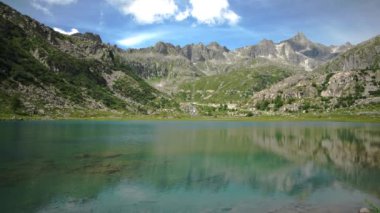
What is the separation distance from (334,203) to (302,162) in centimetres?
2468

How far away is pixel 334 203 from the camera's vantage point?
31031 mm

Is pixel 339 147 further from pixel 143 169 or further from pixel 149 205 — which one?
pixel 149 205

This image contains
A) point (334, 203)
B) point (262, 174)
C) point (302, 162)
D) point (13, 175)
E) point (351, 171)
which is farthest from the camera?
point (302, 162)

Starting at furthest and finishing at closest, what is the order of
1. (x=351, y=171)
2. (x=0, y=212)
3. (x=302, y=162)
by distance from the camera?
(x=302, y=162) < (x=351, y=171) < (x=0, y=212)

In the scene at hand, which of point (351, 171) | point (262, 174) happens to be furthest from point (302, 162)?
point (262, 174)

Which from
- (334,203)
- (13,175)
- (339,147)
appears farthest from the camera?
(339,147)

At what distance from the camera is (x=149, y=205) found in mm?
29062

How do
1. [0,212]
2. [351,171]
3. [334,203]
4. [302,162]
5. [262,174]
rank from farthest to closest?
[302,162] < [351,171] < [262,174] < [334,203] < [0,212]

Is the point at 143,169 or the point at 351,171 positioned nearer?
the point at 143,169

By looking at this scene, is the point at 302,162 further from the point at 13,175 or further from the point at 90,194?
the point at 13,175

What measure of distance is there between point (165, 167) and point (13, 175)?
1896 cm

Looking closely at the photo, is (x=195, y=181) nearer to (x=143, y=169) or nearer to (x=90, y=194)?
(x=143, y=169)

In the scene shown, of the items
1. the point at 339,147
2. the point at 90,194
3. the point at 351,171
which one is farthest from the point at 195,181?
the point at 339,147

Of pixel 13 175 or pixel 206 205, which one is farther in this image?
pixel 13 175
